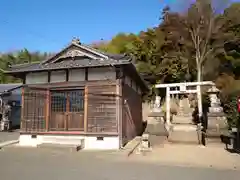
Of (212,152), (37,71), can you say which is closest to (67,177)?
(212,152)

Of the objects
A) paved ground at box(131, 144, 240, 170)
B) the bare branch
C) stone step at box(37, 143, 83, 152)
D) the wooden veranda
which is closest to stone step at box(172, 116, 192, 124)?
the bare branch

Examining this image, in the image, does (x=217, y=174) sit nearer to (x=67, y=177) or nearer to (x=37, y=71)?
(x=67, y=177)

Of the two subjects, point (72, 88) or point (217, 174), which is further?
point (72, 88)

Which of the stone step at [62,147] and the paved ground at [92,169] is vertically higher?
the stone step at [62,147]

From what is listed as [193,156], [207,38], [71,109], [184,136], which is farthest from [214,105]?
[207,38]

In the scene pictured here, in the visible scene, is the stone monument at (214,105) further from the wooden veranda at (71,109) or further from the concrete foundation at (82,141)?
the concrete foundation at (82,141)

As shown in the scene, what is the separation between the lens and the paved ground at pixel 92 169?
6.78 meters

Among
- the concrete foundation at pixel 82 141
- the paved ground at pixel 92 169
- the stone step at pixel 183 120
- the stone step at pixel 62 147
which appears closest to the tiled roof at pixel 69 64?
the concrete foundation at pixel 82 141

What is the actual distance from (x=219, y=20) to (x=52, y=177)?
25006 millimetres

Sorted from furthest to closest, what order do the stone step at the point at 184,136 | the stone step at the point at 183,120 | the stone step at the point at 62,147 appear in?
the stone step at the point at 183,120 < the stone step at the point at 184,136 < the stone step at the point at 62,147

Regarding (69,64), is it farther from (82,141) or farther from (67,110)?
(82,141)

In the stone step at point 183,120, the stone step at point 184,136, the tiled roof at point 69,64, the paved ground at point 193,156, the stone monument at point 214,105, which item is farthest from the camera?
the stone step at point 183,120

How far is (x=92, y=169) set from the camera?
25.4ft

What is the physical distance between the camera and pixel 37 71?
13383 mm
